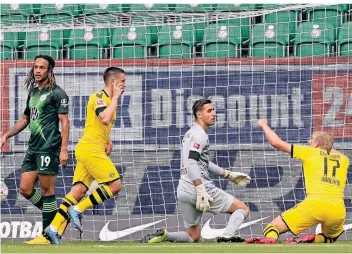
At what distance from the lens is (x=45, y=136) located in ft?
34.6

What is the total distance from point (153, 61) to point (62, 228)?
3.53 metres

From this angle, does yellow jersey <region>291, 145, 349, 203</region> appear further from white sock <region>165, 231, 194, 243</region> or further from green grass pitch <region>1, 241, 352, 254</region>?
white sock <region>165, 231, 194, 243</region>

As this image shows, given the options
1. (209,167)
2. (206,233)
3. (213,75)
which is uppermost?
(213,75)

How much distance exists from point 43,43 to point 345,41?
13.3ft

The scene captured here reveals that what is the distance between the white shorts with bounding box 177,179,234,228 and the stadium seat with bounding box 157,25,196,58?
371cm

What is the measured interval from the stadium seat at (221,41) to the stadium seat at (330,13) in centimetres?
106

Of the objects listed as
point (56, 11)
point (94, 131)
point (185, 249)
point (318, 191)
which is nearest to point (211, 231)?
point (94, 131)

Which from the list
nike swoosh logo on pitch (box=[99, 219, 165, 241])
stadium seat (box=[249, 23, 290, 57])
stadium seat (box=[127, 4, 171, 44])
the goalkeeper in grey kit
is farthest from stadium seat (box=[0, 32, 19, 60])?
the goalkeeper in grey kit

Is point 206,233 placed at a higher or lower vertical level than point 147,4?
lower

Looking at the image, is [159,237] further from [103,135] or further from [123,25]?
[123,25]

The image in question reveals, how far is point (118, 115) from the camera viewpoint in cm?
1344

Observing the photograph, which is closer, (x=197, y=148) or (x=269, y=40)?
(x=197, y=148)

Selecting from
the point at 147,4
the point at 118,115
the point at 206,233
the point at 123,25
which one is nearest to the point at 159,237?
the point at 206,233

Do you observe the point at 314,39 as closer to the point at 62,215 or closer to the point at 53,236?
the point at 62,215
